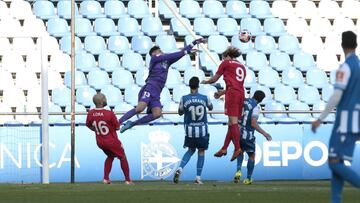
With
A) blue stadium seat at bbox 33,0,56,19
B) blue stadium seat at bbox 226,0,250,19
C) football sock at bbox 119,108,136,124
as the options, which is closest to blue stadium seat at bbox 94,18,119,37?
blue stadium seat at bbox 33,0,56,19

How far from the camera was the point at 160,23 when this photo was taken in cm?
2653

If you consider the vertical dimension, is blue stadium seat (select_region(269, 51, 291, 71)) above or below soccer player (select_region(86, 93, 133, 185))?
above

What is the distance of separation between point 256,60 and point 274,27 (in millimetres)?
1538

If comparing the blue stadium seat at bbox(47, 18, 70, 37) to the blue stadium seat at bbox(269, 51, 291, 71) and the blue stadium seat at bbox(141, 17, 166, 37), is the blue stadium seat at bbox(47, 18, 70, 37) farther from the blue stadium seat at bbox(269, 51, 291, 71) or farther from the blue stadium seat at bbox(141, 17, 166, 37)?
the blue stadium seat at bbox(269, 51, 291, 71)

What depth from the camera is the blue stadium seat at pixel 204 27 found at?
26.5 metres

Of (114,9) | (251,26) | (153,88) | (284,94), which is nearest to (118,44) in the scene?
(114,9)

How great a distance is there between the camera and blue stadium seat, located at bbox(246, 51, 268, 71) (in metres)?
25.8

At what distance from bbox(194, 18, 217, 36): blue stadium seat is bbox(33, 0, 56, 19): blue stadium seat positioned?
3734mm

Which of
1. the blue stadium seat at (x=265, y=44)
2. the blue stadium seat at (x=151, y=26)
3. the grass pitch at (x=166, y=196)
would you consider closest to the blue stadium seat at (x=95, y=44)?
the blue stadium seat at (x=151, y=26)

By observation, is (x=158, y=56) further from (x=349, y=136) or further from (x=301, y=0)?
(x=301, y=0)

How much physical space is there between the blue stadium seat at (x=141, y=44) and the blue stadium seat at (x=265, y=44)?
111 inches

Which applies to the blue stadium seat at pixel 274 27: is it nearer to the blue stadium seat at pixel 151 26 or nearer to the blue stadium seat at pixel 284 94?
the blue stadium seat at pixel 284 94

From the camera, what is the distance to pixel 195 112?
706 inches

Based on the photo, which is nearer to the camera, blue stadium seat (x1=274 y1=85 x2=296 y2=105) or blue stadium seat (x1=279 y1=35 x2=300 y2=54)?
blue stadium seat (x1=274 y1=85 x2=296 y2=105)
